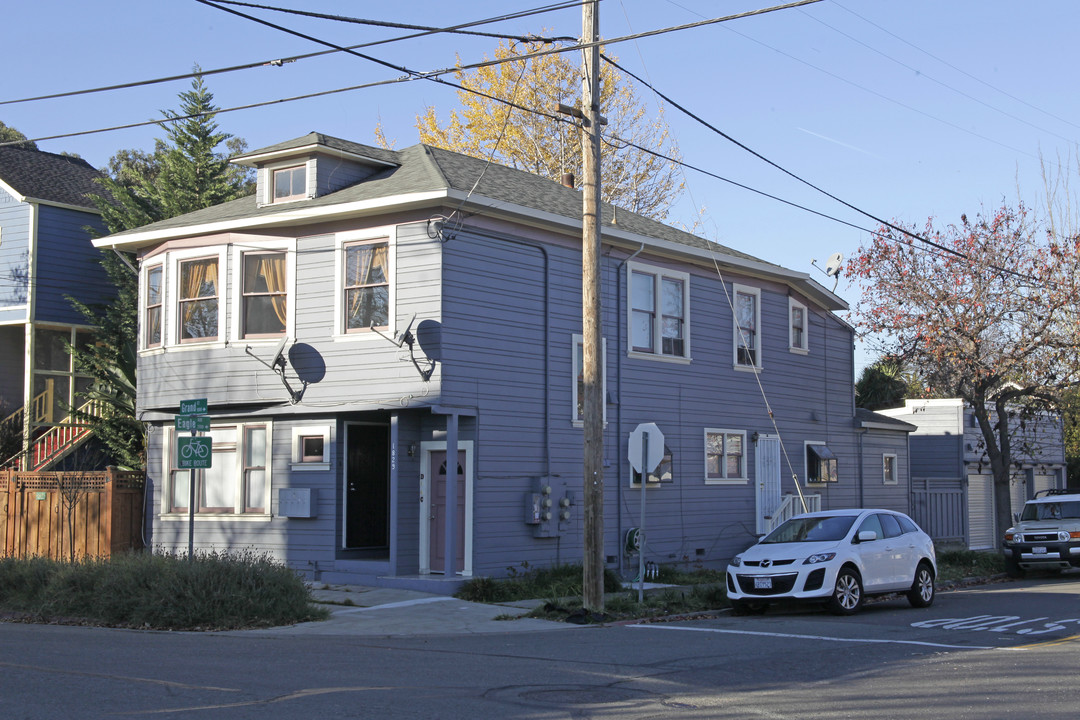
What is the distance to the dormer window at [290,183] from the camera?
68.3 ft

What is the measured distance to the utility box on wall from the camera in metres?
19.4

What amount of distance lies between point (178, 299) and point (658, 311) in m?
9.42

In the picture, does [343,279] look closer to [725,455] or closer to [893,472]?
[725,455]

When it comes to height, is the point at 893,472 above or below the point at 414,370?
below

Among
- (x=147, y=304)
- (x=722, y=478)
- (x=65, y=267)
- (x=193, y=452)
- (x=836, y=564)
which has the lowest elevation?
(x=836, y=564)

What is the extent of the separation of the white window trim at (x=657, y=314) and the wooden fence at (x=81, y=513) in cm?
1013

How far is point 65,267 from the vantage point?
28594 millimetres

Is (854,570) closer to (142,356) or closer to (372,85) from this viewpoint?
(372,85)

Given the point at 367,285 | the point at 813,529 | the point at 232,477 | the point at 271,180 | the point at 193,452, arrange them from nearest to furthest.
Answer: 1. the point at 193,452
2. the point at 813,529
3. the point at 367,285
4. the point at 232,477
5. the point at 271,180

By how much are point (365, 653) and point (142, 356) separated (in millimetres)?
11862

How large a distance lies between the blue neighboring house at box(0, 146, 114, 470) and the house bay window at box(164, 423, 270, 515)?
7.96m

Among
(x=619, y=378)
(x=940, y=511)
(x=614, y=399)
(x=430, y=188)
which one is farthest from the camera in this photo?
(x=940, y=511)

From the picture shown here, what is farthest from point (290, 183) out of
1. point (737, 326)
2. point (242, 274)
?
point (737, 326)

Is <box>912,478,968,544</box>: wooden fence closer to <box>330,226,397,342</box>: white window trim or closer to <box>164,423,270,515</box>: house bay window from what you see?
<box>330,226,397,342</box>: white window trim
